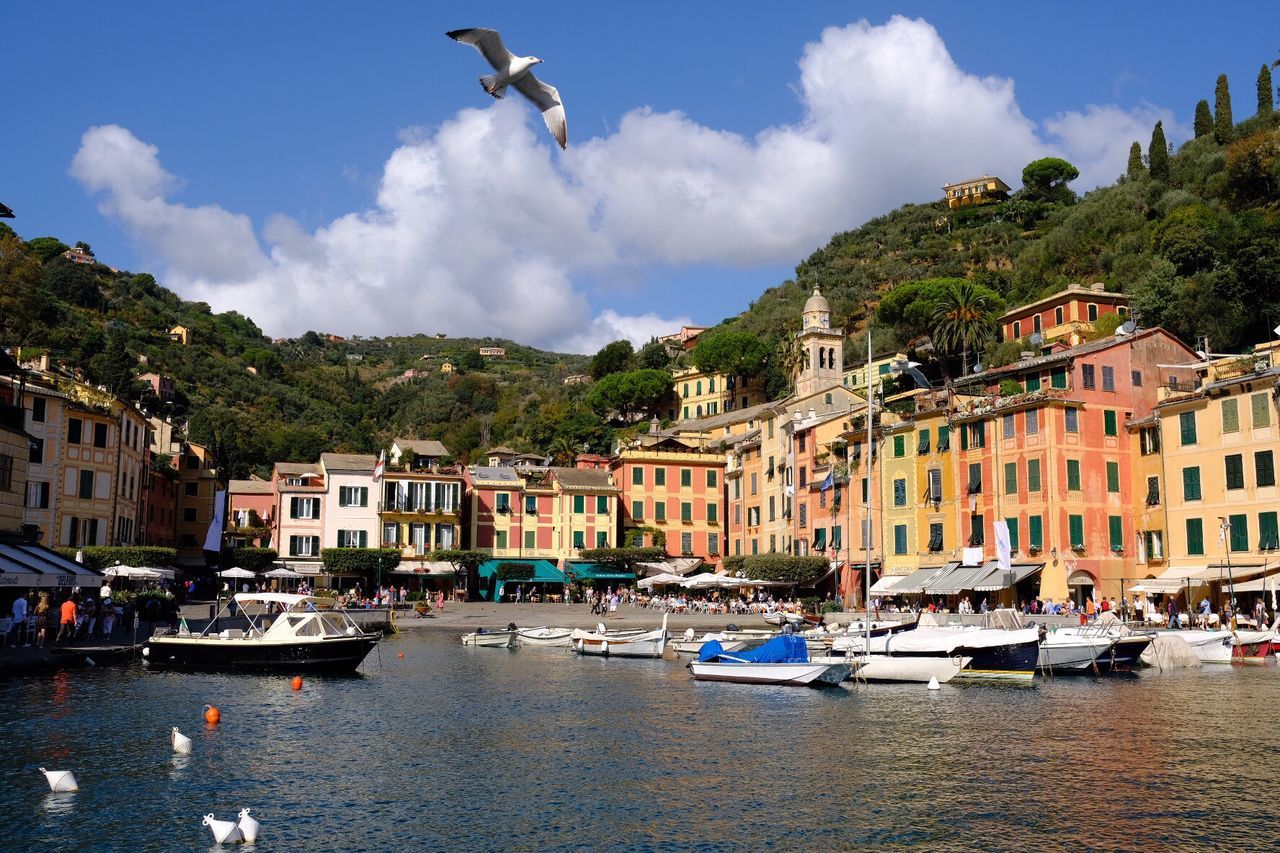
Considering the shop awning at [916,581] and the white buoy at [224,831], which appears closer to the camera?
the white buoy at [224,831]

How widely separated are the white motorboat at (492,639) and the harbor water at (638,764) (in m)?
16.8

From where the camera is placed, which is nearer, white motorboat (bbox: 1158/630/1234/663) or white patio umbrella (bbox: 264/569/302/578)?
white motorboat (bbox: 1158/630/1234/663)

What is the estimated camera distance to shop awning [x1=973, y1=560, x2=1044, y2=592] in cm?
5350

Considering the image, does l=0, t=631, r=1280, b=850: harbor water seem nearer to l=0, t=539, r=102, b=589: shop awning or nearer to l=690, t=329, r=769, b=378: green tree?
l=0, t=539, r=102, b=589: shop awning

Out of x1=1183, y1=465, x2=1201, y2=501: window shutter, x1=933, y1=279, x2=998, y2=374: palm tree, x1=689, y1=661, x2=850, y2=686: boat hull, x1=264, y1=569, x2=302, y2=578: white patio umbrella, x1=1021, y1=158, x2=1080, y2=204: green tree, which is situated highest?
x1=1021, y1=158, x2=1080, y2=204: green tree

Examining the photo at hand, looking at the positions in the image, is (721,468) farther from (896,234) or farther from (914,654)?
(896,234)

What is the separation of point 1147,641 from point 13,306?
9319 centimetres

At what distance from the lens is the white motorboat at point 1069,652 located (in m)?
40.3

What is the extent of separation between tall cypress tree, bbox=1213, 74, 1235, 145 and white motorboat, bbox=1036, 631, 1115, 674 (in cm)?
7319

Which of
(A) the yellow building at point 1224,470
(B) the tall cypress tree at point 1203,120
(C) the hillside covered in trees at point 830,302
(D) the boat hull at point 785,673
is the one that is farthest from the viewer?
(B) the tall cypress tree at point 1203,120

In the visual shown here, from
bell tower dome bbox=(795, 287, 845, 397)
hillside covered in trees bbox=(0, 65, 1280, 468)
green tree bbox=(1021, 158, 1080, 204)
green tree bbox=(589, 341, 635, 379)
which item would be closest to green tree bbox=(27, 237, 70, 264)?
hillside covered in trees bbox=(0, 65, 1280, 468)

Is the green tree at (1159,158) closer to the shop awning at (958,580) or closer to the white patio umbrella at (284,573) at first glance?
the shop awning at (958,580)

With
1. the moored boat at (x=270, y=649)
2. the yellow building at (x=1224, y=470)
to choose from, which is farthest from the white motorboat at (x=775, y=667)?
the yellow building at (x=1224, y=470)

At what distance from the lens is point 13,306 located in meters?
96.0
